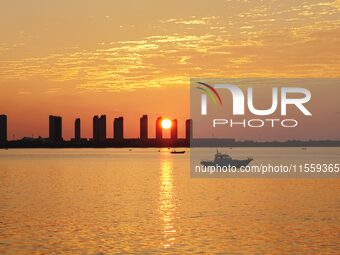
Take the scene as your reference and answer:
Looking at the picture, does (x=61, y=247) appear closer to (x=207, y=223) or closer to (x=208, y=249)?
(x=208, y=249)

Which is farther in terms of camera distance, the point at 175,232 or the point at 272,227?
the point at 272,227

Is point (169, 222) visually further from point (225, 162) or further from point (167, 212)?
point (225, 162)

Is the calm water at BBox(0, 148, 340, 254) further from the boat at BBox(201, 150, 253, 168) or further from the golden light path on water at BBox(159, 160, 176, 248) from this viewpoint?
the boat at BBox(201, 150, 253, 168)

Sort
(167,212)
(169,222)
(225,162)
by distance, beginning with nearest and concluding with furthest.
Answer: (169,222) → (167,212) → (225,162)

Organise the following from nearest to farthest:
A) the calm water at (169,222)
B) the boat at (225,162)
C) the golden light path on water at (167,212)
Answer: the calm water at (169,222) < the golden light path on water at (167,212) < the boat at (225,162)

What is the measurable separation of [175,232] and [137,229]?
167 inches

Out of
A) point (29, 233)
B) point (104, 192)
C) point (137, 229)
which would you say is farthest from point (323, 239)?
point (104, 192)

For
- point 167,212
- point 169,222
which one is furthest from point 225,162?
point 169,222

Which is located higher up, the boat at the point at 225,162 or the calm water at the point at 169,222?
the boat at the point at 225,162

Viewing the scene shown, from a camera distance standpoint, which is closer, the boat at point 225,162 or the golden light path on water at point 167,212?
the golden light path on water at point 167,212

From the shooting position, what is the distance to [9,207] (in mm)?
87875

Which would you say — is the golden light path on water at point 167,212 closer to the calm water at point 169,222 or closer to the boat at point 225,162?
the calm water at point 169,222

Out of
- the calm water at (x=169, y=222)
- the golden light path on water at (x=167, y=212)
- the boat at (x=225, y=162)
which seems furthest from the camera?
the boat at (x=225, y=162)

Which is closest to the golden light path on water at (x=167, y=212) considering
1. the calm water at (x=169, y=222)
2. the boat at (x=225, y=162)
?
the calm water at (x=169, y=222)
